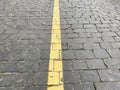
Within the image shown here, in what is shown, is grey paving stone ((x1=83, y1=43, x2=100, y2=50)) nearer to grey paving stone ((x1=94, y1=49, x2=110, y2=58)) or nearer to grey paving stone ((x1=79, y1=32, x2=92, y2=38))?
grey paving stone ((x1=94, y1=49, x2=110, y2=58))

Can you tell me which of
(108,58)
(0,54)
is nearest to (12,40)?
(0,54)

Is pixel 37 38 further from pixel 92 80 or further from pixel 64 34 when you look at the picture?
pixel 92 80

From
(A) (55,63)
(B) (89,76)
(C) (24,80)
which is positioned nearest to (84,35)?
(A) (55,63)

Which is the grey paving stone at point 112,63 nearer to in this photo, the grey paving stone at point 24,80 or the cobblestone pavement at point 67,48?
the cobblestone pavement at point 67,48

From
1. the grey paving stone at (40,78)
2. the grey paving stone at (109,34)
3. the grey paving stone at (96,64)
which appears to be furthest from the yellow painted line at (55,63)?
the grey paving stone at (109,34)

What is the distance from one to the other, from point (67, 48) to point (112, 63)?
39.8 inches

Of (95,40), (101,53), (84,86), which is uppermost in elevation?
(95,40)

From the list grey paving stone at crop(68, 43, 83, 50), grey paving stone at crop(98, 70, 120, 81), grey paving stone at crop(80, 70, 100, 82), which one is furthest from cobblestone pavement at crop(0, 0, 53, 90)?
grey paving stone at crop(98, 70, 120, 81)

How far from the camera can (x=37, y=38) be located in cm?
475

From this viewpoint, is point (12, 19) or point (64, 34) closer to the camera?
point (64, 34)

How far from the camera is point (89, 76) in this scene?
10.6 feet

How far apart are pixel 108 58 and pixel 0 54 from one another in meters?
2.02

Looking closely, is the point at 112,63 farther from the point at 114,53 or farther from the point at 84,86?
the point at 84,86

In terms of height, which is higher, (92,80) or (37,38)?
(37,38)
